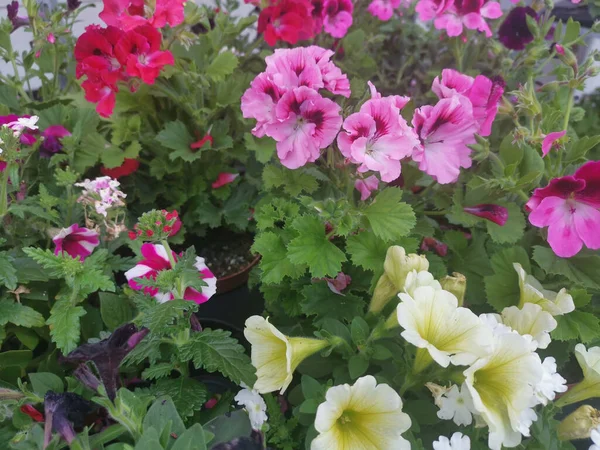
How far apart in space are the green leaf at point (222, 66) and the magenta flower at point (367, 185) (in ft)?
1.49

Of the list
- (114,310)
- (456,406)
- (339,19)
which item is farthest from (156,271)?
(339,19)

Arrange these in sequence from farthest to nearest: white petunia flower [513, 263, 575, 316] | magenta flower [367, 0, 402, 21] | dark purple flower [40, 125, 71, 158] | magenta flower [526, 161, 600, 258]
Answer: magenta flower [367, 0, 402, 21] → dark purple flower [40, 125, 71, 158] → magenta flower [526, 161, 600, 258] → white petunia flower [513, 263, 575, 316]

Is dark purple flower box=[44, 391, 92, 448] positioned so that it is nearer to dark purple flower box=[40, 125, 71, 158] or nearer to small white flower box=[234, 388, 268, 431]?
small white flower box=[234, 388, 268, 431]

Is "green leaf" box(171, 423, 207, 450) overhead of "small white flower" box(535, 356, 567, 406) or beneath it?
overhead

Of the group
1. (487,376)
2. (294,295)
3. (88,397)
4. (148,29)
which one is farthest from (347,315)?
(148,29)

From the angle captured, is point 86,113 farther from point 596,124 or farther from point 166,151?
point 596,124

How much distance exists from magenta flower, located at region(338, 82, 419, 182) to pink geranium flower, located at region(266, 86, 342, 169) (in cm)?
3

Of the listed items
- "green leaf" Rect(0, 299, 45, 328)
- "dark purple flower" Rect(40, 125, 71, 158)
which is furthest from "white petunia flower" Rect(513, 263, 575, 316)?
"dark purple flower" Rect(40, 125, 71, 158)

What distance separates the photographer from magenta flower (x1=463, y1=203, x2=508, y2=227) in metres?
0.85

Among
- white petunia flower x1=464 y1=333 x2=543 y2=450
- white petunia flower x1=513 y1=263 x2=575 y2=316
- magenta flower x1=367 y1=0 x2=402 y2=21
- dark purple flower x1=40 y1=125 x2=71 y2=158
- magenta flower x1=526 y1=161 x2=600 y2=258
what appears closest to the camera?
white petunia flower x1=464 y1=333 x2=543 y2=450

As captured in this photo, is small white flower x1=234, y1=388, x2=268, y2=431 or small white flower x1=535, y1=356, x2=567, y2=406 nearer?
small white flower x1=535, y1=356, x2=567, y2=406

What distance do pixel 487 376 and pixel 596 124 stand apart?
1062 mm

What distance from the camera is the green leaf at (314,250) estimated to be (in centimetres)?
74

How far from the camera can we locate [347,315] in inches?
32.0
